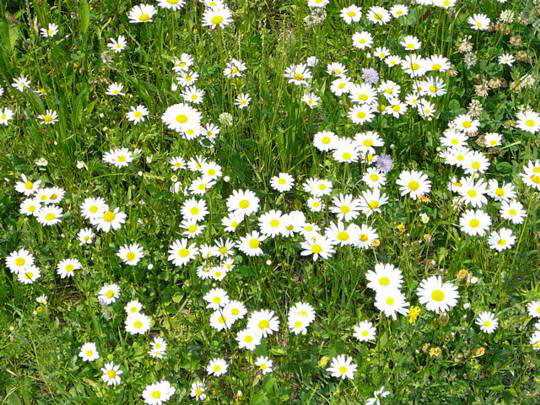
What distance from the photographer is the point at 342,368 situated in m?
2.62

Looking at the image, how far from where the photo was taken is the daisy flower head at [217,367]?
8.81 ft

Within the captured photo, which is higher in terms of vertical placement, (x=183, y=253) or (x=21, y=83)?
(x=21, y=83)

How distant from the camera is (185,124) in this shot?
10.9ft

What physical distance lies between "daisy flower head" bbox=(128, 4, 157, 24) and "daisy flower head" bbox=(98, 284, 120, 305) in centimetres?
157

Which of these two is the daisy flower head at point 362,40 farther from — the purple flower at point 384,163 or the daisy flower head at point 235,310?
the daisy flower head at point 235,310

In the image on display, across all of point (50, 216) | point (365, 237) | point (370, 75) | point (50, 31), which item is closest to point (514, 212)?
point (365, 237)

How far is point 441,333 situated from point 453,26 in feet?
5.81

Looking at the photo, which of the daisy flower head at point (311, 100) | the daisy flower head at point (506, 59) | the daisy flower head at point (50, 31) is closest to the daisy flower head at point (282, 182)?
the daisy flower head at point (311, 100)

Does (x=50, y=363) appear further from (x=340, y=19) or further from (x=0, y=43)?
(x=340, y=19)

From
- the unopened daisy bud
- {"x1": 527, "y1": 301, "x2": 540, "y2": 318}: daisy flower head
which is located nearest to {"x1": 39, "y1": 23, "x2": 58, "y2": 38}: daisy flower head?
the unopened daisy bud

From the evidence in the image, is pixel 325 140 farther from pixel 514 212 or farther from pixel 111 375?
pixel 111 375

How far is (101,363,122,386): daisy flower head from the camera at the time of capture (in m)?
2.65

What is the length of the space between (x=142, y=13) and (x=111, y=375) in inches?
79.2

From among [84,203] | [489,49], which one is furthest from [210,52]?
[489,49]
